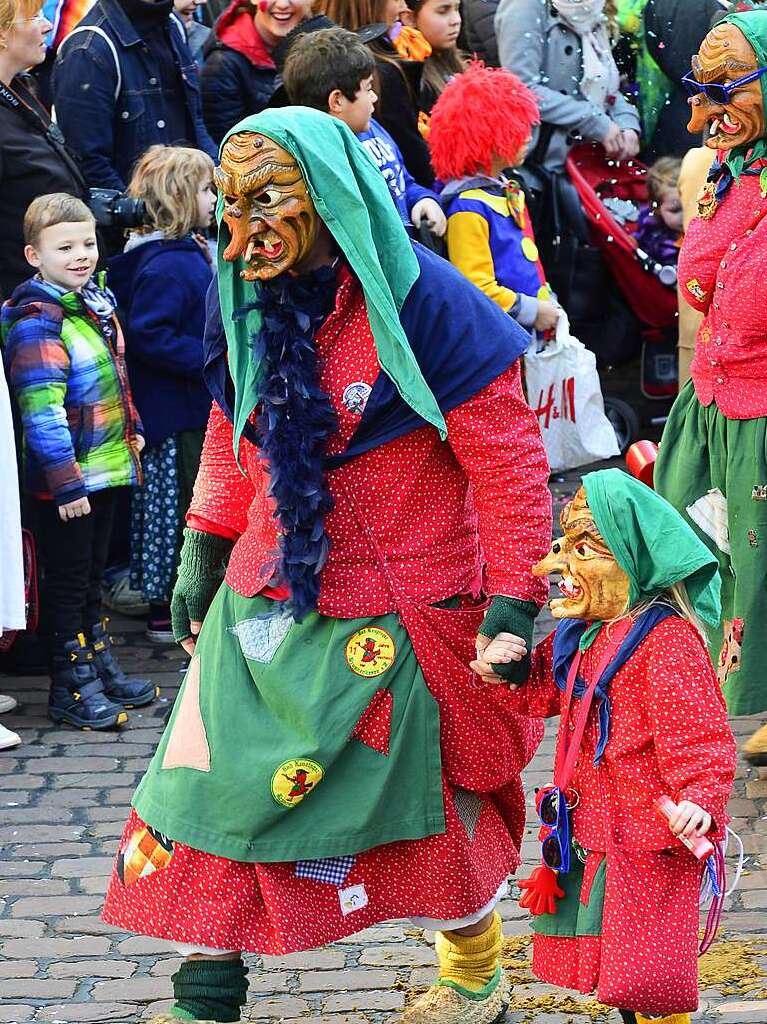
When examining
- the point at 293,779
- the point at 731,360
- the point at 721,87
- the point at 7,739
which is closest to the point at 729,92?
the point at 721,87

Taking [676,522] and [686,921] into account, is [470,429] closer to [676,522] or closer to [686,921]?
[676,522]

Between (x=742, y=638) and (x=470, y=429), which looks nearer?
(x=470, y=429)

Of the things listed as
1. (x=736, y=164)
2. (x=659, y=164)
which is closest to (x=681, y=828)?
(x=736, y=164)

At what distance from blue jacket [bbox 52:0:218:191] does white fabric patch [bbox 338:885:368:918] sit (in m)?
3.85

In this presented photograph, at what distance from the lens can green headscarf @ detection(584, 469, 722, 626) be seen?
11.0 ft

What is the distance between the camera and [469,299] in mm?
3533

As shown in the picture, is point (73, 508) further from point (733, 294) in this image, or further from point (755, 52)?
point (755, 52)

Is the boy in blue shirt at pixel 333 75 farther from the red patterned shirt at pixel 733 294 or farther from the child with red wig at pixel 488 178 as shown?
the red patterned shirt at pixel 733 294

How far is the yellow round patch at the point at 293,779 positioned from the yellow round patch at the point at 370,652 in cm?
21

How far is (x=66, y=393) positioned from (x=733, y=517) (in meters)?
2.21

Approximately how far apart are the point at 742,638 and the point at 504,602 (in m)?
1.89

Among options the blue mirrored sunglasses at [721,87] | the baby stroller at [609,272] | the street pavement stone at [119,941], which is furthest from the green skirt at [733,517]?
the baby stroller at [609,272]

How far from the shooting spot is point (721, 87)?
4.78m

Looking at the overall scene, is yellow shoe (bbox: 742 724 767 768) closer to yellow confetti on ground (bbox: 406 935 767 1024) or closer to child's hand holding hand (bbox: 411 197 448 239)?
yellow confetti on ground (bbox: 406 935 767 1024)
